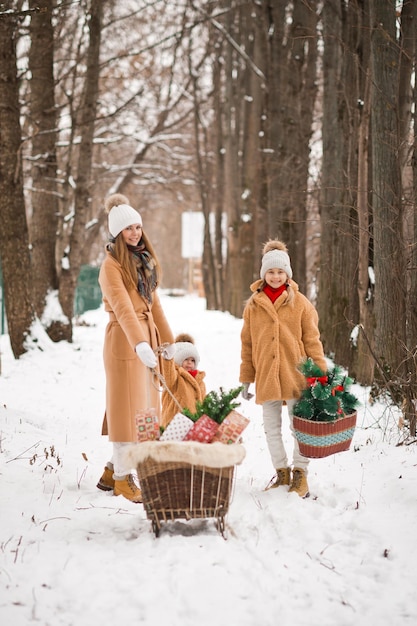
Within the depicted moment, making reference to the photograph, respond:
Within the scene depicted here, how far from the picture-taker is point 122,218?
4.64 meters

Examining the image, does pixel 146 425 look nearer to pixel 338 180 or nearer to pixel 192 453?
pixel 192 453

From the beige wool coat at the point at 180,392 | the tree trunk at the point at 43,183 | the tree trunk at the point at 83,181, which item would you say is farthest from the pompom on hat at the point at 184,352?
the tree trunk at the point at 83,181

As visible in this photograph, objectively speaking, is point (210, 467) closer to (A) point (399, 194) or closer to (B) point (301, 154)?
(A) point (399, 194)

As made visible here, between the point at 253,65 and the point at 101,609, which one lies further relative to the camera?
the point at 253,65

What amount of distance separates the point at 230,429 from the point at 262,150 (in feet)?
39.4

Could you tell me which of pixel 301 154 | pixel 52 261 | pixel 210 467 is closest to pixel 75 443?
pixel 210 467

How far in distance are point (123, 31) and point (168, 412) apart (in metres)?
14.3

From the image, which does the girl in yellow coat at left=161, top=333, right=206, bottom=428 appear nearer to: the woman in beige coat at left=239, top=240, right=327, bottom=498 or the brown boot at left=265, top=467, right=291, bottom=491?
the woman in beige coat at left=239, top=240, right=327, bottom=498

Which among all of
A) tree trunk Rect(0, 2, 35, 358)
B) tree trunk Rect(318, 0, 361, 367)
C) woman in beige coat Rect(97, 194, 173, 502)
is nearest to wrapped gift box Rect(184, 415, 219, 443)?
woman in beige coat Rect(97, 194, 173, 502)

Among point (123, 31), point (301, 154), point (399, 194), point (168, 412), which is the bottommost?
point (168, 412)

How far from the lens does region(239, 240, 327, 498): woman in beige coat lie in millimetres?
4855

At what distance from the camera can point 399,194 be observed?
679cm

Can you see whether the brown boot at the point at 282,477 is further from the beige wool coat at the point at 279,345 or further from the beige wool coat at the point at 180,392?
the beige wool coat at the point at 180,392

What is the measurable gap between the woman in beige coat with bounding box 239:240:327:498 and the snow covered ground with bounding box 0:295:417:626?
316 millimetres
